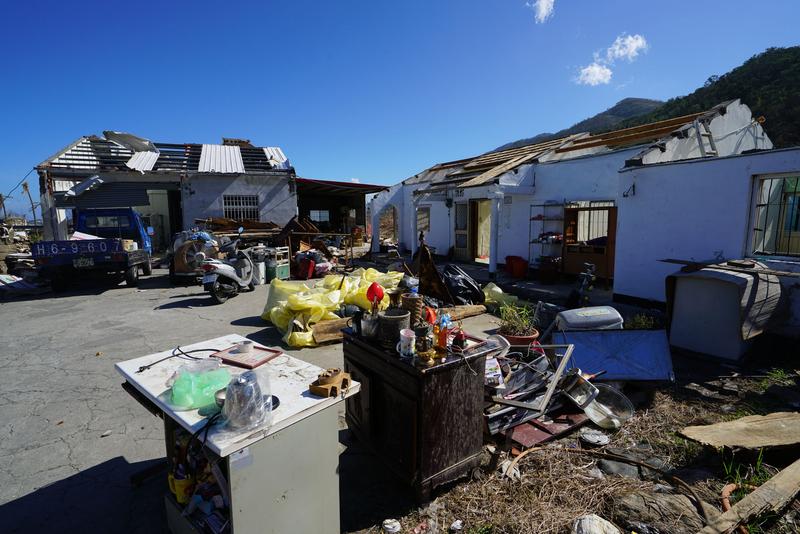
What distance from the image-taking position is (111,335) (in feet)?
21.3

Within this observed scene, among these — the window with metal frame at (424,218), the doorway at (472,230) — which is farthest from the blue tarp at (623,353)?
the window with metal frame at (424,218)

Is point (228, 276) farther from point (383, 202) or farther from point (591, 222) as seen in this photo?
point (591, 222)

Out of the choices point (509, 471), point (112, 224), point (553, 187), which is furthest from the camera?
point (112, 224)

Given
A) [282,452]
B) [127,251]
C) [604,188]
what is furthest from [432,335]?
[127,251]

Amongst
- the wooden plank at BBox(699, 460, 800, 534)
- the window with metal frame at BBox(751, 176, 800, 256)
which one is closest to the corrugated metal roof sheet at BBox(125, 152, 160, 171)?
the wooden plank at BBox(699, 460, 800, 534)

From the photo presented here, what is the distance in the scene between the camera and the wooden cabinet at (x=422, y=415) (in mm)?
2566

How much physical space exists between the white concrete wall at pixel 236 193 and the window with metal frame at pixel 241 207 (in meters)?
0.16

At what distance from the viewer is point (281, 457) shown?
6.43 feet

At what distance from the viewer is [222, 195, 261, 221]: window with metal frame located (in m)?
16.2

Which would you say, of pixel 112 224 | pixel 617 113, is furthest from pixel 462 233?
pixel 617 113

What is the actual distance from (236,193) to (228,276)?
8446 mm

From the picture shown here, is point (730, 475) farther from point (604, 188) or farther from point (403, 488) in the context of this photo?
point (604, 188)

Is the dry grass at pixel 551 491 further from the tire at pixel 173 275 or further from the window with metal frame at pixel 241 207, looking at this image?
the window with metal frame at pixel 241 207

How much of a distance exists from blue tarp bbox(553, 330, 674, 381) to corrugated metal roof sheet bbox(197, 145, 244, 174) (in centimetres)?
1534
